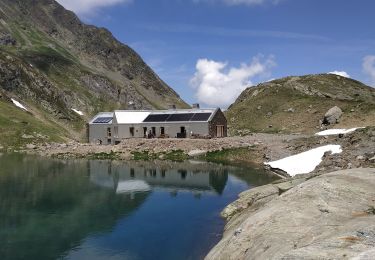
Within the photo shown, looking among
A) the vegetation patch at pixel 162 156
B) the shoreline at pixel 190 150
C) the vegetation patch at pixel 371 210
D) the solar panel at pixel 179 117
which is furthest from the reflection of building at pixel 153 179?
the vegetation patch at pixel 371 210

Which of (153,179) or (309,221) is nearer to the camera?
(309,221)

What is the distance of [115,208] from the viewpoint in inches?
1877

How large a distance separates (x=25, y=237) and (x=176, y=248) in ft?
42.5

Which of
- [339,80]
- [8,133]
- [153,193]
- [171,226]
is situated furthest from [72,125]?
[171,226]

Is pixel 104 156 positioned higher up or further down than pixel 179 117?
further down

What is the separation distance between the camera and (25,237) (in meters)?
35.3

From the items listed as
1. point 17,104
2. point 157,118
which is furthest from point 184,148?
point 17,104

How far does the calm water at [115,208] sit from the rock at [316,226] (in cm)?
665

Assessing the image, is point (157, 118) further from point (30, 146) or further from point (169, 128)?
point (30, 146)

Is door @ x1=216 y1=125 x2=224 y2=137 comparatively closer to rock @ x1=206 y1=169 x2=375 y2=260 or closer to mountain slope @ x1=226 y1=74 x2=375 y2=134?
mountain slope @ x1=226 y1=74 x2=375 y2=134

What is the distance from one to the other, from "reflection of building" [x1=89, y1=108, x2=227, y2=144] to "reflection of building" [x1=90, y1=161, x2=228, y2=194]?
2694 centimetres

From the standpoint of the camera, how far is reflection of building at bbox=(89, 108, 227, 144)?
338 ft

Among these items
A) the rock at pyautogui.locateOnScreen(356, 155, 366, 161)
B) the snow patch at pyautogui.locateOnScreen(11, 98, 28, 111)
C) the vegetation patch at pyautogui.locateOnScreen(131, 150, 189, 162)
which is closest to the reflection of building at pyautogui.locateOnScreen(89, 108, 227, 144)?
the vegetation patch at pyautogui.locateOnScreen(131, 150, 189, 162)

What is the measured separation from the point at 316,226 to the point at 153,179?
45.4 meters
